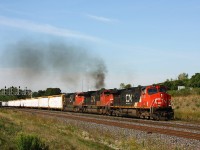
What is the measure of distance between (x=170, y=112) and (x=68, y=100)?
89.3ft

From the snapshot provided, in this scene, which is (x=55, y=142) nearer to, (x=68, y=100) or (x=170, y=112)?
(x=170, y=112)

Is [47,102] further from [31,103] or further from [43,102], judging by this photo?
[31,103]

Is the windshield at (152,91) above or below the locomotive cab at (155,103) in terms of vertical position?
above

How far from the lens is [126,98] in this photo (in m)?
34.1

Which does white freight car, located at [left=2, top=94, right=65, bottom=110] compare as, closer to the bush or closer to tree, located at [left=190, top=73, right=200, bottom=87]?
tree, located at [left=190, top=73, right=200, bottom=87]

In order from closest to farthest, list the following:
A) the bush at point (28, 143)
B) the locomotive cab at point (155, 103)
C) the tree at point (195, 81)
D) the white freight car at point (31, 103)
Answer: the bush at point (28, 143) < the locomotive cab at point (155, 103) < the white freight car at point (31, 103) < the tree at point (195, 81)

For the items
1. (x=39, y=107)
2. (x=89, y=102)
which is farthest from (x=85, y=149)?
(x=39, y=107)

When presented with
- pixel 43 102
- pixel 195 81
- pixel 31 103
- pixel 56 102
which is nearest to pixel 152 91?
pixel 56 102

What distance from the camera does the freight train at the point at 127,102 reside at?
2933 cm

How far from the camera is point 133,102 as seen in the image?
32.3 m

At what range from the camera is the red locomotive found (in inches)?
1152

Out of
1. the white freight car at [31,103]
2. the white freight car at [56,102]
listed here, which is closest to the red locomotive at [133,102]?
the white freight car at [56,102]

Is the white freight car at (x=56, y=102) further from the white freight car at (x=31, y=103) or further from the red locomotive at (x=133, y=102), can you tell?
the white freight car at (x=31, y=103)

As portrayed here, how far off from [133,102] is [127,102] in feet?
4.42
